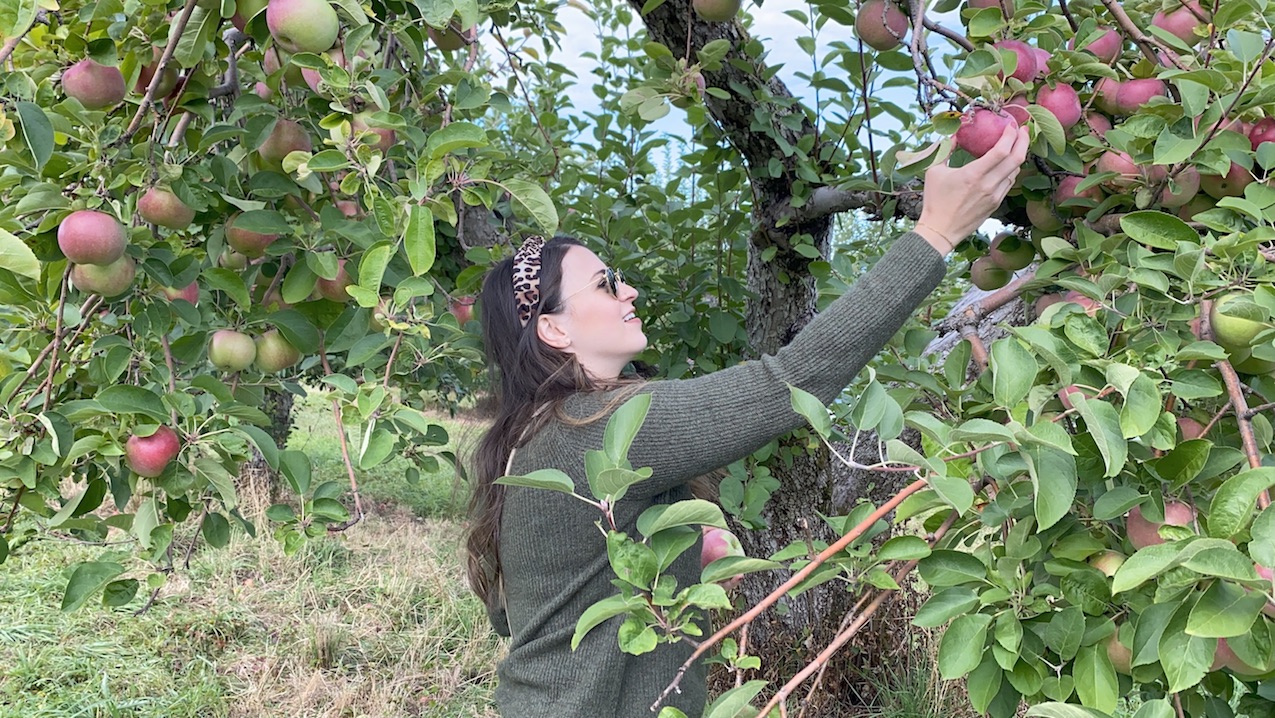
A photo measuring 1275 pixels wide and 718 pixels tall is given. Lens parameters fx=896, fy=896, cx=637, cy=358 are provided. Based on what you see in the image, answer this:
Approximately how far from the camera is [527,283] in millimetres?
1427

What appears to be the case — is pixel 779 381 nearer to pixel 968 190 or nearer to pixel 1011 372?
pixel 968 190

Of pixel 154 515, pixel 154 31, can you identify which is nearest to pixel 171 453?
pixel 154 515

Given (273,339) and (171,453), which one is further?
(273,339)

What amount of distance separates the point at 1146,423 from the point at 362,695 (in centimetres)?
264

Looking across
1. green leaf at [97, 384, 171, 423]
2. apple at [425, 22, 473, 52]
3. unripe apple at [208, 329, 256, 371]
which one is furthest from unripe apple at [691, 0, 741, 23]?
green leaf at [97, 384, 171, 423]

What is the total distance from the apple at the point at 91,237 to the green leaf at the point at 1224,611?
1.14 metres

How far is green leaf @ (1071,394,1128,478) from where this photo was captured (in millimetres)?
641

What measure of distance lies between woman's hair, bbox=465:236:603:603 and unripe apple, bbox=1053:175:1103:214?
69 cm

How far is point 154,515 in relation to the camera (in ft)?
3.94

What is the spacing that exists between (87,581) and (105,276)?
1.27 ft

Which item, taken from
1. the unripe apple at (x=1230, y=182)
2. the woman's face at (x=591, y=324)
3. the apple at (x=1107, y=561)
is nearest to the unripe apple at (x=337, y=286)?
the woman's face at (x=591, y=324)

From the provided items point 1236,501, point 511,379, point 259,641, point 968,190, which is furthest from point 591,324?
point 259,641

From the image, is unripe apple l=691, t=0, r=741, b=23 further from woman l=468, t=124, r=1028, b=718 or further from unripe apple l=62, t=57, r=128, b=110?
unripe apple l=62, t=57, r=128, b=110

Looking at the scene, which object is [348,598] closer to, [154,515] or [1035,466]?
[154,515]
